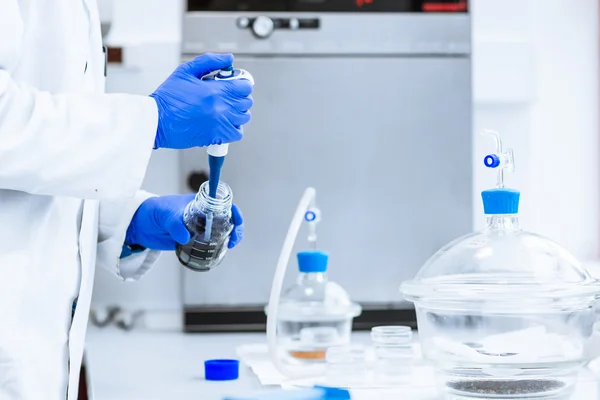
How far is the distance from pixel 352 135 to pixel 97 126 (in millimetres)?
1065

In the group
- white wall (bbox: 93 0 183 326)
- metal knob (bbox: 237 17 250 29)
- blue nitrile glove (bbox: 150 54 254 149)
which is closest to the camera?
blue nitrile glove (bbox: 150 54 254 149)

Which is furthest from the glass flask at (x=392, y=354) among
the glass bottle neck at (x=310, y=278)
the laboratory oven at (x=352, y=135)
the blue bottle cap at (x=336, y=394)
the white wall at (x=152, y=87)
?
the white wall at (x=152, y=87)

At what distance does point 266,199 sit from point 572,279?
3.62 ft

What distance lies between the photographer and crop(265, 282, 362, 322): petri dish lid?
1405 millimetres

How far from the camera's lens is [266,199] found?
1928mm

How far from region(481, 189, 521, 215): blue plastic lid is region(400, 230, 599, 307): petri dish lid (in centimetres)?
3

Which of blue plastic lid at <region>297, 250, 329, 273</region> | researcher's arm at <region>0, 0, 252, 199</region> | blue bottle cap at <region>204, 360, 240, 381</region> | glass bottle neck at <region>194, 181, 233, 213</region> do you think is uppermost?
researcher's arm at <region>0, 0, 252, 199</region>

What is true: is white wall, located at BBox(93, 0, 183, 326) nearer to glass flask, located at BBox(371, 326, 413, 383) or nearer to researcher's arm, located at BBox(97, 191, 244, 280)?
researcher's arm, located at BBox(97, 191, 244, 280)

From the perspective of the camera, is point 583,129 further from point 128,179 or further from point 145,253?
point 128,179

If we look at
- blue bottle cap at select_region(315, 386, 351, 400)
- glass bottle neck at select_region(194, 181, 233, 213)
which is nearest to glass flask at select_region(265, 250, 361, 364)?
glass bottle neck at select_region(194, 181, 233, 213)

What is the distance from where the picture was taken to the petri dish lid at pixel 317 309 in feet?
4.61

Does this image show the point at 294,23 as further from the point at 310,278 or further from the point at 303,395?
the point at 303,395

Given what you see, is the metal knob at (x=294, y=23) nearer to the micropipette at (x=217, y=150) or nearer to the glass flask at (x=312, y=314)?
the glass flask at (x=312, y=314)

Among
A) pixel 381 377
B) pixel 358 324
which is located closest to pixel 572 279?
pixel 381 377
